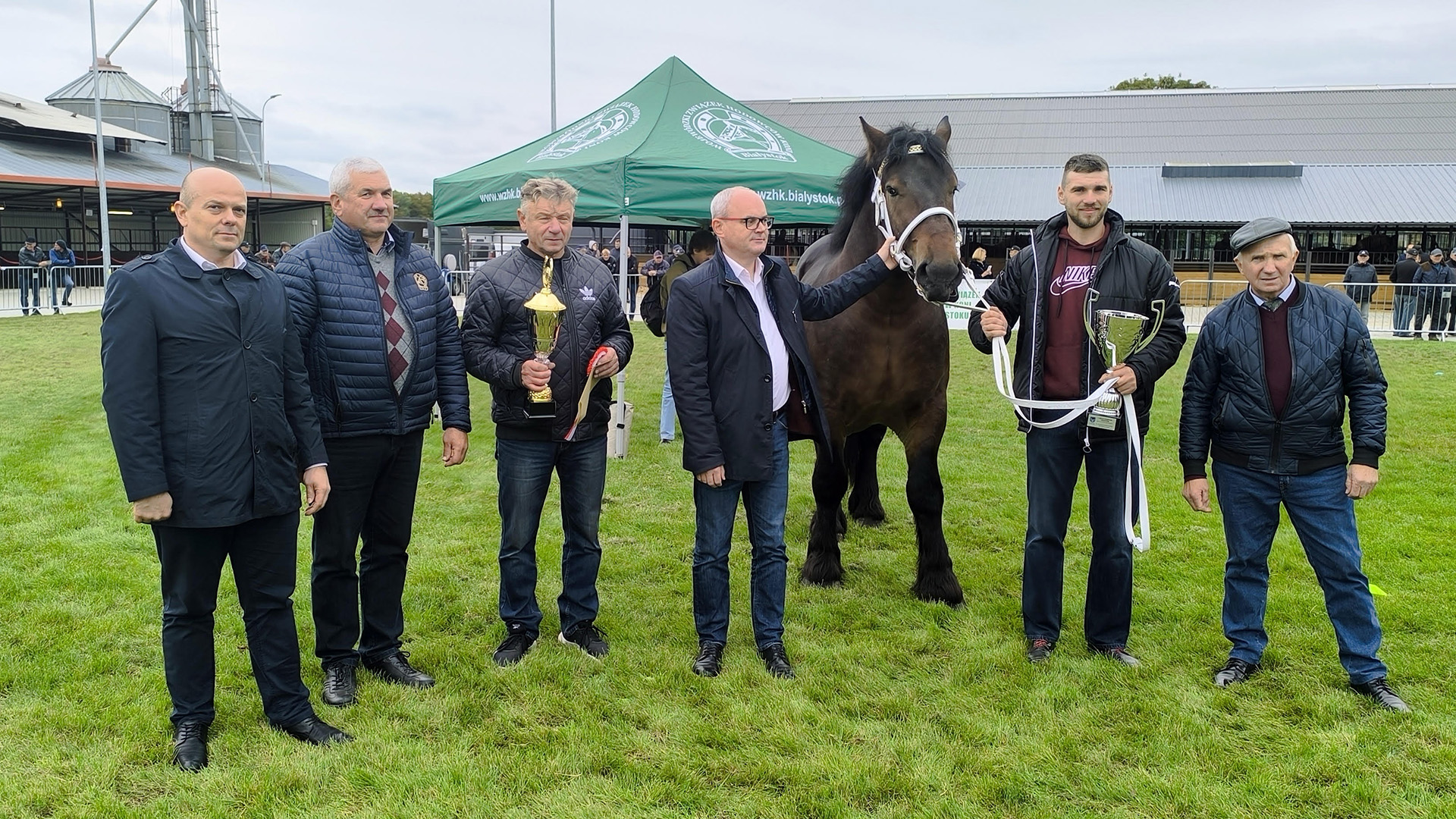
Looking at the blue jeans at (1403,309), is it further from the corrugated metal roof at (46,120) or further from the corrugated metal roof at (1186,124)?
the corrugated metal roof at (46,120)

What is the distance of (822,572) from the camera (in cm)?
505

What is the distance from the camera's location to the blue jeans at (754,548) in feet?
12.6

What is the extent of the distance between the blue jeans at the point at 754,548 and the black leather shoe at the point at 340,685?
4.60 feet

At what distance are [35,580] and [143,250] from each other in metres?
40.4

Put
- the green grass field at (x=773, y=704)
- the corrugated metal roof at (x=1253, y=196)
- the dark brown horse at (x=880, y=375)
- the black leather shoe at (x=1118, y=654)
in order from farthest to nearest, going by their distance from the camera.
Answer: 1. the corrugated metal roof at (x=1253, y=196)
2. the dark brown horse at (x=880, y=375)
3. the black leather shoe at (x=1118, y=654)
4. the green grass field at (x=773, y=704)

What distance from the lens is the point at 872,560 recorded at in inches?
214

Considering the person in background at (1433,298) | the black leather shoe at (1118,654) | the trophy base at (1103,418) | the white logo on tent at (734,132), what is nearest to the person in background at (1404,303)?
the person in background at (1433,298)

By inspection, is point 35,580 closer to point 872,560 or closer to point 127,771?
point 127,771

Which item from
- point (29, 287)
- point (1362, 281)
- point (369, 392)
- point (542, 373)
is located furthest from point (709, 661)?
point (29, 287)

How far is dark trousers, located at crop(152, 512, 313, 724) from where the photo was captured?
3008 mm

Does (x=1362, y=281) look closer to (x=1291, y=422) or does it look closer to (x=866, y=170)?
(x=866, y=170)

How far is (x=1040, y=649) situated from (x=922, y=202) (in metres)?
1.97

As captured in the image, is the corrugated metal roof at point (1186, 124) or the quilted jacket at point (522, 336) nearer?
the quilted jacket at point (522, 336)

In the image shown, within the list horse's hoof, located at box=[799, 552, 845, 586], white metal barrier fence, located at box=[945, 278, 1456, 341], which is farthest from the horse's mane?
white metal barrier fence, located at box=[945, 278, 1456, 341]
